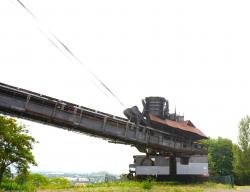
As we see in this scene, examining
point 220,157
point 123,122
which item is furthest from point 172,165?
point 220,157

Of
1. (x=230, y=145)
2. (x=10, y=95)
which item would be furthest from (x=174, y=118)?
(x=230, y=145)

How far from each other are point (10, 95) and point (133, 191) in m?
9.65

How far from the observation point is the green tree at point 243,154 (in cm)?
4864

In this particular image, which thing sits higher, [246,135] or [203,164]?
[246,135]

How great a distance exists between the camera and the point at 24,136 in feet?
75.7

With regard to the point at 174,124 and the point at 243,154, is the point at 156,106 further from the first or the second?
the point at 243,154

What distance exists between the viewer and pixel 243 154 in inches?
1946

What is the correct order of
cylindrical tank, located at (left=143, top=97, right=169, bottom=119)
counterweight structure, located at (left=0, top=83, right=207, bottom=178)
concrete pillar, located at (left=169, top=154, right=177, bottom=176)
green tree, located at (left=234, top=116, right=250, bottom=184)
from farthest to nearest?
green tree, located at (left=234, top=116, right=250, bottom=184) → concrete pillar, located at (left=169, top=154, right=177, bottom=176) → cylindrical tank, located at (left=143, top=97, right=169, bottom=119) → counterweight structure, located at (left=0, top=83, right=207, bottom=178)

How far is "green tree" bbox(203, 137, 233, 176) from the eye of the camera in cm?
6133

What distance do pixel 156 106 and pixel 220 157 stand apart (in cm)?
3988

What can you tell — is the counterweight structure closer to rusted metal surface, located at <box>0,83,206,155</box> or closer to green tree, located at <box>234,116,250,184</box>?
rusted metal surface, located at <box>0,83,206,155</box>

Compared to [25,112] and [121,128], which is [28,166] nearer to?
[25,112]

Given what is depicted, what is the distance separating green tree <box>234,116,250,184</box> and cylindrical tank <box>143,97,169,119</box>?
25.4m

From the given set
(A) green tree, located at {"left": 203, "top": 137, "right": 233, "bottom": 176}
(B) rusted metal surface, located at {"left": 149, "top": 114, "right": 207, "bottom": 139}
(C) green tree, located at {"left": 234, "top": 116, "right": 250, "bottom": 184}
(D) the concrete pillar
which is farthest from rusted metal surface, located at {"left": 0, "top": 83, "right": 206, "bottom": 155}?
(A) green tree, located at {"left": 203, "top": 137, "right": 233, "bottom": 176}
